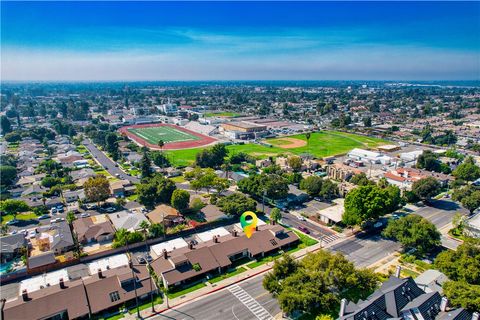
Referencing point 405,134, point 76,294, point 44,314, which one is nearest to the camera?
point 44,314

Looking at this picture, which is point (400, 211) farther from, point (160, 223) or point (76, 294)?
point (76, 294)

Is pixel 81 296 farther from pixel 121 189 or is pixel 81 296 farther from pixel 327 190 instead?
pixel 327 190

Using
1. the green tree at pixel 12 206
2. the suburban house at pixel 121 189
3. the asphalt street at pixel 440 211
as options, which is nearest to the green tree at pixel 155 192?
the suburban house at pixel 121 189

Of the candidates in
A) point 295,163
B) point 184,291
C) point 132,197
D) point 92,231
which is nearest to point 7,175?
point 132,197

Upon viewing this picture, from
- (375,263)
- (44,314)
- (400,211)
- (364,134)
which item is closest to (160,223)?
(44,314)

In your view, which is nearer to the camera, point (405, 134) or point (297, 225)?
point (297, 225)

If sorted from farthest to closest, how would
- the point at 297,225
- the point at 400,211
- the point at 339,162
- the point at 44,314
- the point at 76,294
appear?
the point at 339,162, the point at 400,211, the point at 297,225, the point at 76,294, the point at 44,314
